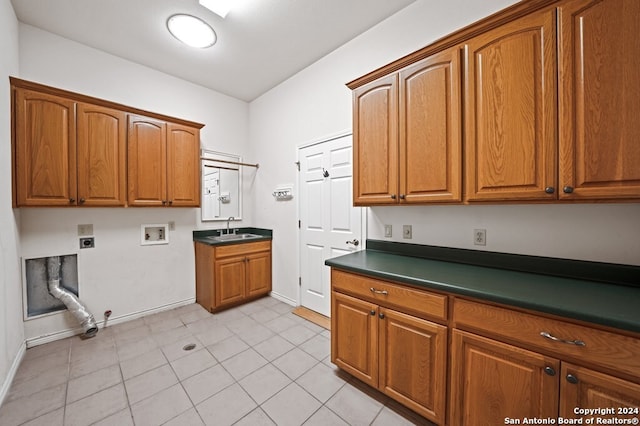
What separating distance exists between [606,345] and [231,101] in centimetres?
428

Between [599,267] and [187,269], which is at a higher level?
[599,267]

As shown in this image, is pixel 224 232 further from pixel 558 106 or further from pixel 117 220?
pixel 558 106

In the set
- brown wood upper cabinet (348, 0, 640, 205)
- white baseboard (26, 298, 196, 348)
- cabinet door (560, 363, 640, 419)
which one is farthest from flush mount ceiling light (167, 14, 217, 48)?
cabinet door (560, 363, 640, 419)

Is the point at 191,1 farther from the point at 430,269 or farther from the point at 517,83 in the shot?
the point at 430,269

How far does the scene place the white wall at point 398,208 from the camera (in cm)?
133

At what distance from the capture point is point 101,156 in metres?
2.32

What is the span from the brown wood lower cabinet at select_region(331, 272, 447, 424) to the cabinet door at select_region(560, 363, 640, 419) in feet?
1.49

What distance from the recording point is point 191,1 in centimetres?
195

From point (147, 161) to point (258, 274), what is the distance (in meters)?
1.92

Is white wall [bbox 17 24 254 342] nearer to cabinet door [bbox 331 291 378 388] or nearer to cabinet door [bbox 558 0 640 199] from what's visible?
cabinet door [bbox 331 291 378 388]

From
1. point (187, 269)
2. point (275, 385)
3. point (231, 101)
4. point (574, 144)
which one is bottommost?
point (275, 385)

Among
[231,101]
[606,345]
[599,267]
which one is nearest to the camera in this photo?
[606,345]

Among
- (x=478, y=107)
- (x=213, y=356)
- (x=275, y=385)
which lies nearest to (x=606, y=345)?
(x=478, y=107)

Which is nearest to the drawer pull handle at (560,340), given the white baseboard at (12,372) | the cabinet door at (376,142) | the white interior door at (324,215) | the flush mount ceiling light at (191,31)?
the cabinet door at (376,142)
